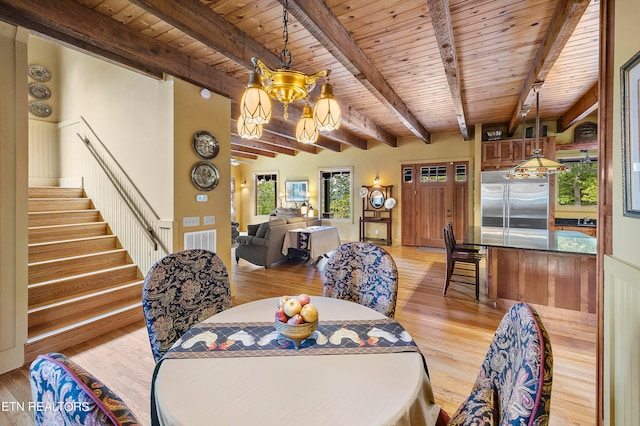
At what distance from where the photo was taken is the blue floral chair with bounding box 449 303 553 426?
0.68 meters

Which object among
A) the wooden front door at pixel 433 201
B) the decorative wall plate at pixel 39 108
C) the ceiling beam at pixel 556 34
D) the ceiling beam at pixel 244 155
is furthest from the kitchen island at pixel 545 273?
Result: the ceiling beam at pixel 244 155

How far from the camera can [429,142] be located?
7.17 m

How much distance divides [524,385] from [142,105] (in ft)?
13.9

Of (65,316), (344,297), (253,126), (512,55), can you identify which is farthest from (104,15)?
(512,55)

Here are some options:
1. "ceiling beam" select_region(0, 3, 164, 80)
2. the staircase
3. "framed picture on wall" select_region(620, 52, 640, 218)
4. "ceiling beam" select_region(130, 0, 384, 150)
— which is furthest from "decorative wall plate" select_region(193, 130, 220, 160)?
"framed picture on wall" select_region(620, 52, 640, 218)

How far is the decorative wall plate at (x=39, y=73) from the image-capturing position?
4773 mm

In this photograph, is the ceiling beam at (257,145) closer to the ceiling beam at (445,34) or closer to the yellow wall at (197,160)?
the yellow wall at (197,160)

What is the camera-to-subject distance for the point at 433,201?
7387mm

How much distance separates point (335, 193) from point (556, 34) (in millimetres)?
6712

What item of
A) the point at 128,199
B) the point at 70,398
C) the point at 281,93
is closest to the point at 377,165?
the point at 128,199

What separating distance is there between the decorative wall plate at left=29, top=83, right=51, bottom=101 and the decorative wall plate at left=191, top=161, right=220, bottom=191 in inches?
146

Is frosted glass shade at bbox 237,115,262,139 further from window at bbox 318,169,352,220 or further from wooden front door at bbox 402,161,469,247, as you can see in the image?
window at bbox 318,169,352,220

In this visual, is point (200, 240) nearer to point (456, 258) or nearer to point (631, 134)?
point (456, 258)

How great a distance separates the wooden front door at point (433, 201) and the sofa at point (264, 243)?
358cm
